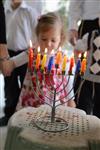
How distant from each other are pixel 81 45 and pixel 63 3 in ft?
4.69

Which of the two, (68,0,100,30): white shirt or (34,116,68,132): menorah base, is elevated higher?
(68,0,100,30): white shirt

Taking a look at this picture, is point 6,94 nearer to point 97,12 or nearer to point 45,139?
point 97,12

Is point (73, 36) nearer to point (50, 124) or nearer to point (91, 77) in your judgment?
point (91, 77)

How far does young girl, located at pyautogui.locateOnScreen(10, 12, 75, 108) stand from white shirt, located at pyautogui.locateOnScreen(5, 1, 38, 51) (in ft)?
1.17

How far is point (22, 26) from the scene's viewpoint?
2139mm

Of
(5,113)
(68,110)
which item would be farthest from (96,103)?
(5,113)

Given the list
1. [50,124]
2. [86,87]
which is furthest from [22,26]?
[50,124]

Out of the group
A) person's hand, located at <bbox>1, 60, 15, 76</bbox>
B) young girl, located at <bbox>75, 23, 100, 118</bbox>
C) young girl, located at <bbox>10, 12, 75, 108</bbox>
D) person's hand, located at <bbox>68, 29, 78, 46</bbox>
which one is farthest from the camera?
person's hand, located at <bbox>68, 29, 78, 46</bbox>

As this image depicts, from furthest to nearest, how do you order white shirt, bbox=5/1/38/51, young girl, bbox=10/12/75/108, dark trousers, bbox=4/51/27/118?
dark trousers, bbox=4/51/27/118 < white shirt, bbox=5/1/38/51 < young girl, bbox=10/12/75/108

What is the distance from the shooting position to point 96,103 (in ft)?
5.33

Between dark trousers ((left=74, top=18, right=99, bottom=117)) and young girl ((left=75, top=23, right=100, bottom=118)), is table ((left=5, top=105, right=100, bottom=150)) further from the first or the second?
dark trousers ((left=74, top=18, right=99, bottom=117))

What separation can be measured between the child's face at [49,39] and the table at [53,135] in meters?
0.56

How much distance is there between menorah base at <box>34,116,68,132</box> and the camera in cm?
105

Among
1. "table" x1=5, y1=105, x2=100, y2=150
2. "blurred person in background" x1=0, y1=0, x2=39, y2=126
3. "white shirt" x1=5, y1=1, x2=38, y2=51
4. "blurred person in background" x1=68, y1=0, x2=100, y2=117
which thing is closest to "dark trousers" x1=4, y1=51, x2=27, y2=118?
"blurred person in background" x1=0, y1=0, x2=39, y2=126
